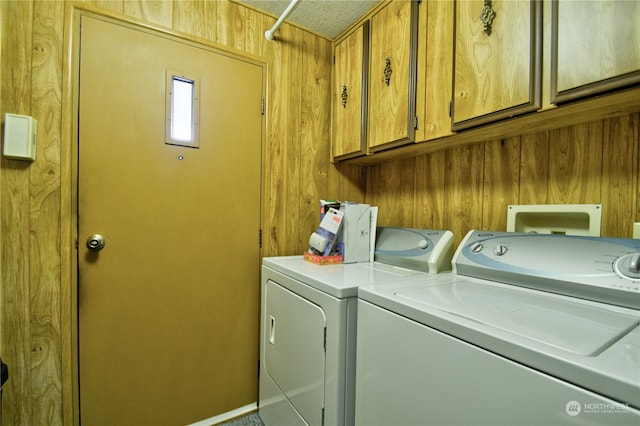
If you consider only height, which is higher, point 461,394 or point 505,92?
point 505,92

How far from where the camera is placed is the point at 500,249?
3.68 ft

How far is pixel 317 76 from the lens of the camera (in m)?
1.99

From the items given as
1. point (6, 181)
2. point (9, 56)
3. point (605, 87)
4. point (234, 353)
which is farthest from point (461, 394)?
point (9, 56)

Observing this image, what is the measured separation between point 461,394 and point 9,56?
204cm

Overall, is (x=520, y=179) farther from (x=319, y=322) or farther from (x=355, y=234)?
(x=319, y=322)

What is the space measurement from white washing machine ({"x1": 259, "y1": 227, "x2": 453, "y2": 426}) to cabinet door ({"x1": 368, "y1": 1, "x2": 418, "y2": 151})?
54 centimetres

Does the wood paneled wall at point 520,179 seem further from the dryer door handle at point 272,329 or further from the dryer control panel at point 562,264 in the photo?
the dryer door handle at point 272,329

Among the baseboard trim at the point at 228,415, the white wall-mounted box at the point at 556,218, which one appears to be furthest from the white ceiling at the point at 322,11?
the baseboard trim at the point at 228,415

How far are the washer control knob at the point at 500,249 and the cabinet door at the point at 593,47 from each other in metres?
0.53

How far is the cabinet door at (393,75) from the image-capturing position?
1441mm

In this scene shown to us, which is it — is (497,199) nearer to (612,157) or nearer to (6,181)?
(612,157)

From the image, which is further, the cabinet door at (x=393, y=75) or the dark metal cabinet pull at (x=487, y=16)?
the cabinet door at (x=393, y=75)

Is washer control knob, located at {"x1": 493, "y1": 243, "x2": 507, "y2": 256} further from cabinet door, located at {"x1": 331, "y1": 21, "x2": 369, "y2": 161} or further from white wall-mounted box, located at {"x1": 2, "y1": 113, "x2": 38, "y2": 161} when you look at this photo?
white wall-mounted box, located at {"x1": 2, "y1": 113, "x2": 38, "y2": 161}

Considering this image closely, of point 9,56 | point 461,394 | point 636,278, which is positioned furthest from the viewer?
point 9,56
